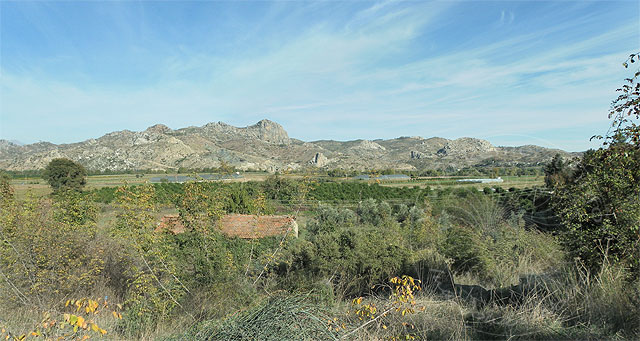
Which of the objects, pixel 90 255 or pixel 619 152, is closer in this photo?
pixel 619 152

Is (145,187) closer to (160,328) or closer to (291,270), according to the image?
(160,328)

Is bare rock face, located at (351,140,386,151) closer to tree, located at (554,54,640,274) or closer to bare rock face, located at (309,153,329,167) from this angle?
bare rock face, located at (309,153,329,167)

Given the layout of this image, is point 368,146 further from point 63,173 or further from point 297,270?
point 297,270

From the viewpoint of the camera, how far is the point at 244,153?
8050 cm

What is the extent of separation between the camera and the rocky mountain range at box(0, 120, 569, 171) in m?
21.6

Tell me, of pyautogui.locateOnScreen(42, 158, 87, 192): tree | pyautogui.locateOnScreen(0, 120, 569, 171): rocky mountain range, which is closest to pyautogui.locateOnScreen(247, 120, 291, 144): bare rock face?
pyautogui.locateOnScreen(0, 120, 569, 171): rocky mountain range

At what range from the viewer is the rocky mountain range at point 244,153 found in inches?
851

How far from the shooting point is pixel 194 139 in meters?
99.9

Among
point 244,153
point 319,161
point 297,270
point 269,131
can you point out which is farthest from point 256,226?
point 269,131

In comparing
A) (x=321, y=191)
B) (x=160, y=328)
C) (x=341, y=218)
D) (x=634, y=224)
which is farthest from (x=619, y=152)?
(x=321, y=191)

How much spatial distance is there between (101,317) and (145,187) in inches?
107

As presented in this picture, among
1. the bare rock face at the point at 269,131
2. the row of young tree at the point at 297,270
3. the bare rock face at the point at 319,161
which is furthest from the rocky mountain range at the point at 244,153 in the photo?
the bare rock face at the point at 269,131

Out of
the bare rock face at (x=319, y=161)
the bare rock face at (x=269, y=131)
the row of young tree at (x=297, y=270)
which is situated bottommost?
the row of young tree at (x=297, y=270)

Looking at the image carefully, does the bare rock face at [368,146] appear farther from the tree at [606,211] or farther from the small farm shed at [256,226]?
the tree at [606,211]
